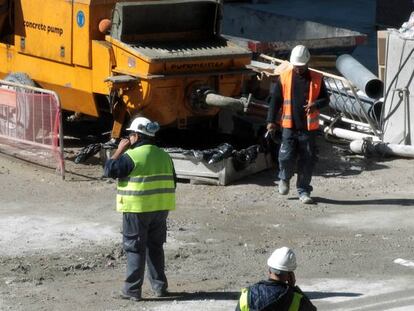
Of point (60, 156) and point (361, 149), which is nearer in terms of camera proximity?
point (60, 156)

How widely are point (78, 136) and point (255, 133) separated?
2.59 m

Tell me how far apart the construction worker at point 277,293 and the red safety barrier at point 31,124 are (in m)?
6.59

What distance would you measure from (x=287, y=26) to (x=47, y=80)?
570 centimetres

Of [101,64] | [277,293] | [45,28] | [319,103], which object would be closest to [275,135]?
[319,103]

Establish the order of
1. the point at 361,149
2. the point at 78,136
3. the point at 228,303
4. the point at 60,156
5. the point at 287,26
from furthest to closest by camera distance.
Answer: the point at 287,26
the point at 78,136
the point at 361,149
the point at 60,156
the point at 228,303

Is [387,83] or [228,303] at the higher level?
[387,83]

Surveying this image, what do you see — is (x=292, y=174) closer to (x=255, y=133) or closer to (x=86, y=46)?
(x=255, y=133)

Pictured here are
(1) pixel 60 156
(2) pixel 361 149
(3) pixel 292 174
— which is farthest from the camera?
(2) pixel 361 149

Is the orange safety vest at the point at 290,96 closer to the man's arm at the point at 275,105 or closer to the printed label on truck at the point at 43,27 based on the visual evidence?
the man's arm at the point at 275,105

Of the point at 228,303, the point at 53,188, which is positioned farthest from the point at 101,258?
the point at 53,188

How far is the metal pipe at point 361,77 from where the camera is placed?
48.5 ft

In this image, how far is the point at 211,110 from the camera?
1279 centimetres

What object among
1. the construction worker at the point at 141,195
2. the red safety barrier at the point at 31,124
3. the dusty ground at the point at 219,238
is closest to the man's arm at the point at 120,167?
the construction worker at the point at 141,195

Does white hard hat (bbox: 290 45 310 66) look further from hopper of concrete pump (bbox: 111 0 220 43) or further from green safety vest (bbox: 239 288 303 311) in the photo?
green safety vest (bbox: 239 288 303 311)
